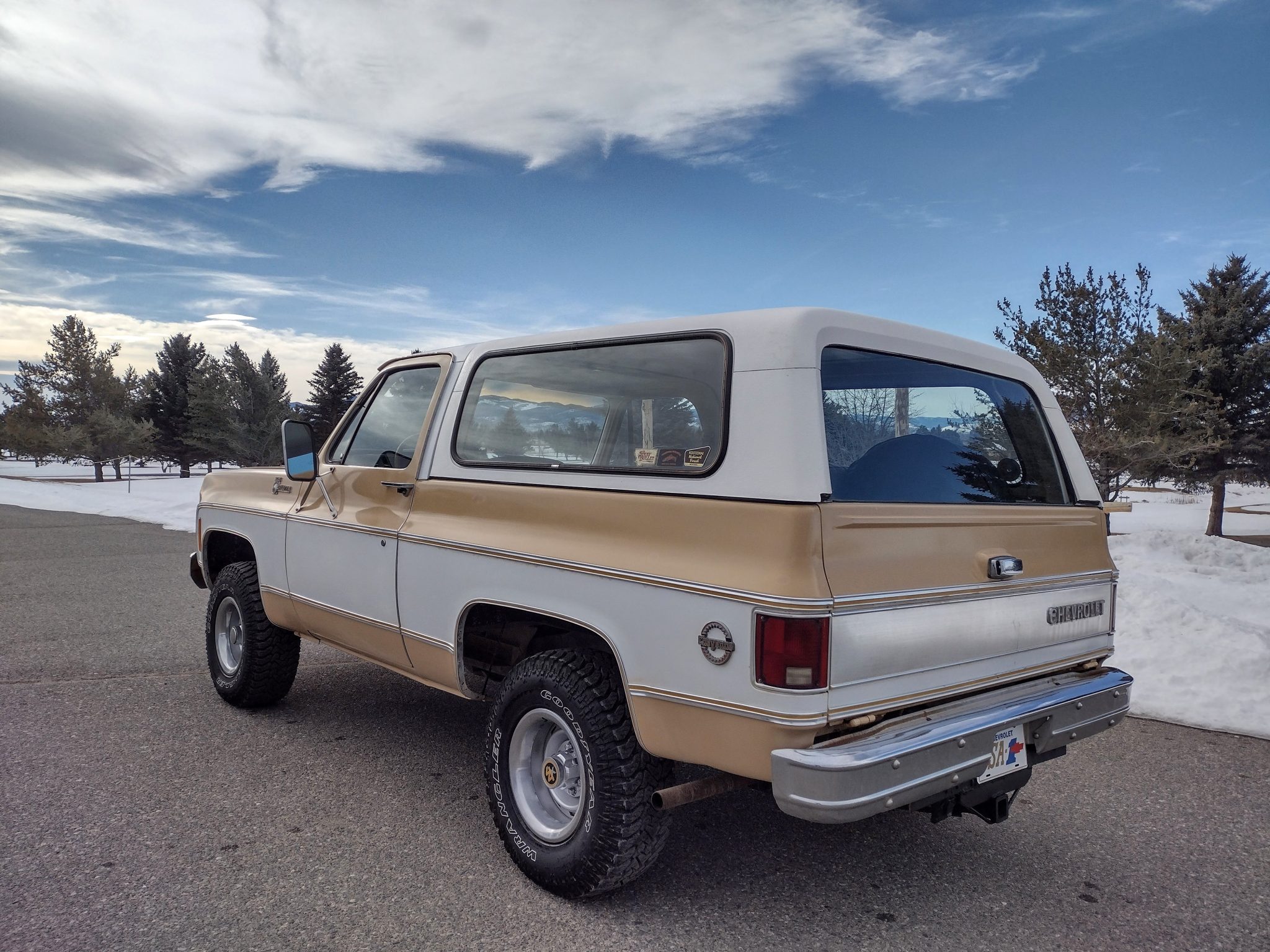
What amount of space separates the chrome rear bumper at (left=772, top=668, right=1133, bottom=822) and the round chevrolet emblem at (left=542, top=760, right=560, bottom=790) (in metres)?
1.04

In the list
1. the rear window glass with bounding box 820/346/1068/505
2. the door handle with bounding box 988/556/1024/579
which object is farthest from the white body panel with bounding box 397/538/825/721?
the door handle with bounding box 988/556/1024/579

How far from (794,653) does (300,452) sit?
292 centimetres

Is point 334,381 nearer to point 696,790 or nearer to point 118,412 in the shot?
point 118,412

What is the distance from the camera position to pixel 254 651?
496cm

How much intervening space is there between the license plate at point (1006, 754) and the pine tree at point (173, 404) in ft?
214

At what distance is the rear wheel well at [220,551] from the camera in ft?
18.0

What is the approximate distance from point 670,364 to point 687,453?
381mm

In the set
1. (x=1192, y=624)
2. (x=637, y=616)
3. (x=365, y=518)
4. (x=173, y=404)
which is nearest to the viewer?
(x=637, y=616)

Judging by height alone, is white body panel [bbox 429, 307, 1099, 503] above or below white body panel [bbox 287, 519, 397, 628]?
above

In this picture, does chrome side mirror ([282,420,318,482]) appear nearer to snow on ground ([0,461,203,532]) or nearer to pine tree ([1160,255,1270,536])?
snow on ground ([0,461,203,532])

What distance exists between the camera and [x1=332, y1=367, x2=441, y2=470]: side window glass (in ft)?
13.3

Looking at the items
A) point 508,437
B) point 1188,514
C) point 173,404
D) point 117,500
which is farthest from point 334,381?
point 508,437

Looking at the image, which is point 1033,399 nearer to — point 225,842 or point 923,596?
point 923,596

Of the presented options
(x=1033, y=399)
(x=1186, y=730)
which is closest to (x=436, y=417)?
(x=1033, y=399)
